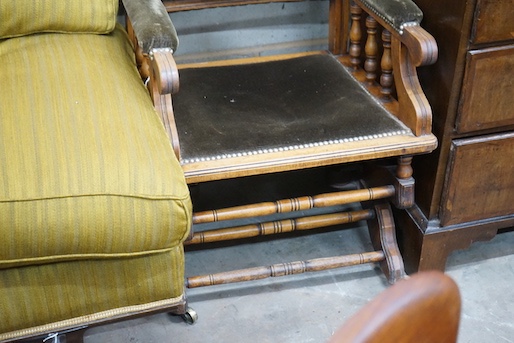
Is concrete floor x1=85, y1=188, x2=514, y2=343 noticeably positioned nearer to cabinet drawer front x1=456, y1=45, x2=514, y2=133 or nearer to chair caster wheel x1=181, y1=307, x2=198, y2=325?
chair caster wheel x1=181, y1=307, x2=198, y2=325

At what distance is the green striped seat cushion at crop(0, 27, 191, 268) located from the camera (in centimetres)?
122

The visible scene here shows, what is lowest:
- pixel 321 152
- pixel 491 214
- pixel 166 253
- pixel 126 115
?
pixel 491 214

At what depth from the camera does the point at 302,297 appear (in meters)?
1.73

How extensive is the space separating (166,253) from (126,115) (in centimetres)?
28

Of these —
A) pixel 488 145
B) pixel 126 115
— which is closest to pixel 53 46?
pixel 126 115

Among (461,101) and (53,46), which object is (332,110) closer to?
(461,101)

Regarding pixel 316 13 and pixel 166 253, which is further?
pixel 316 13

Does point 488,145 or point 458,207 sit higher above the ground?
point 488,145

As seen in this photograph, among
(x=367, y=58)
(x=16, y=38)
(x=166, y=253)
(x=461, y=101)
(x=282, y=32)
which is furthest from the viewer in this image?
(x=282, y=32)

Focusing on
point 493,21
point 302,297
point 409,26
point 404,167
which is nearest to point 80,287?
point 302,297

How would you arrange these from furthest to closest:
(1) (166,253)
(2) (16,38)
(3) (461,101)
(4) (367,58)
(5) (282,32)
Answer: (5) (282,32), (4) (367,58), (2) (16,38), (3) (461,101), (1) (166,253)

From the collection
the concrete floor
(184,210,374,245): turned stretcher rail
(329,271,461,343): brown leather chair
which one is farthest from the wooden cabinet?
(329,271,461,343): brown leather chair

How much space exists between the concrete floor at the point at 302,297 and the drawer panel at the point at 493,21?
65cm

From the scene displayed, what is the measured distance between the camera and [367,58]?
1719 millimetres
